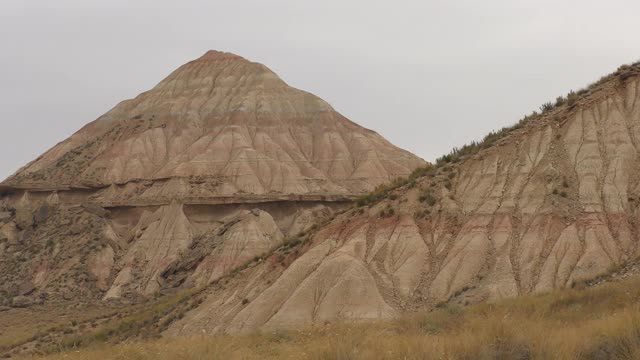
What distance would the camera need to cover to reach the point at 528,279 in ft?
96.6

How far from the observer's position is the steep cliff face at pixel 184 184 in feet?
229

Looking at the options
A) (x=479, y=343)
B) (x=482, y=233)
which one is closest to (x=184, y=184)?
(x=482, y=233)

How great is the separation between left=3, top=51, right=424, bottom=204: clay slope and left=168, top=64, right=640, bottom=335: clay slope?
42983mm

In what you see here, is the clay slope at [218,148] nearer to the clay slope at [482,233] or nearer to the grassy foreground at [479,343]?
the clay slope at [482,233]

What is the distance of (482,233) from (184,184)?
174 ft

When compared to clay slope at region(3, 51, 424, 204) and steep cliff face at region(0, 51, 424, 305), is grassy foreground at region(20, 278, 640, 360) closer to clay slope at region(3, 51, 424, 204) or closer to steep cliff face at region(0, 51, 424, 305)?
steep cliff face at region(0, 51, 424, 305)

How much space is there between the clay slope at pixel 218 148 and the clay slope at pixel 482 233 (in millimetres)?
42983

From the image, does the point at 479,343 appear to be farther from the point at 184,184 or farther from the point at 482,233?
the point at 184,184

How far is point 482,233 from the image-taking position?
3241 centimetres

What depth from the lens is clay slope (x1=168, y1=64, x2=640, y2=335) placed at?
30.2 metres

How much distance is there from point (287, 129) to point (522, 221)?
215 feet

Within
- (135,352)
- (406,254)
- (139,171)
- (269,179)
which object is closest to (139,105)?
(139,171)

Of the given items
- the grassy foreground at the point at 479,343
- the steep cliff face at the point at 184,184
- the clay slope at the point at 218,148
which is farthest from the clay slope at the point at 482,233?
the clay slope at the point at 218,148

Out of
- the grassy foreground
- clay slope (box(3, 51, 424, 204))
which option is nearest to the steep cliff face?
clay slope (box(3, 51, 424, 204))
